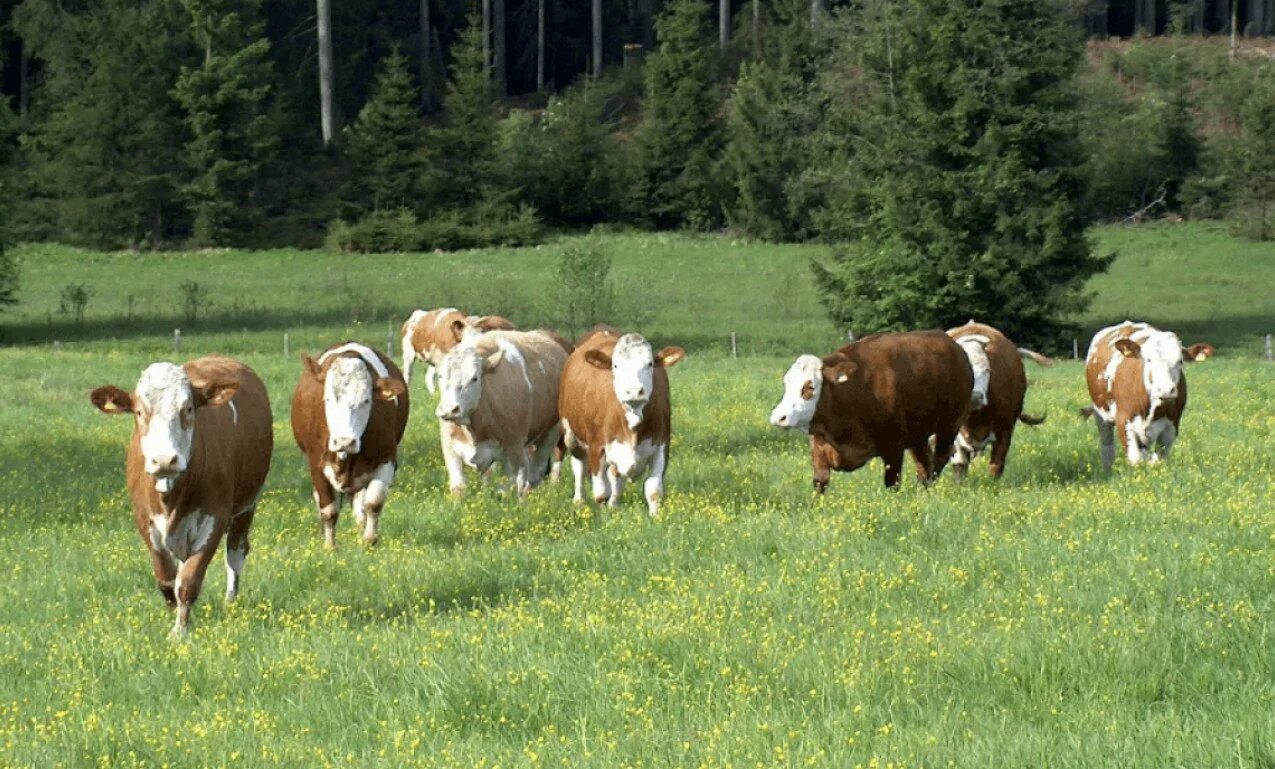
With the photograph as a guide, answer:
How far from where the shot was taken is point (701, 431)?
71.6 ft

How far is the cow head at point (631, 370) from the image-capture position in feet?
48.6

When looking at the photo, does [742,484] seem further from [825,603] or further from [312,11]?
[312,11]

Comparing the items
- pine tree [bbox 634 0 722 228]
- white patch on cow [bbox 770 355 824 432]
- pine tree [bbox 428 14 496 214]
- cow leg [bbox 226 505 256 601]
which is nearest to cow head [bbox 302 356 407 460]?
cow leg [bbox 226 505 256 601]

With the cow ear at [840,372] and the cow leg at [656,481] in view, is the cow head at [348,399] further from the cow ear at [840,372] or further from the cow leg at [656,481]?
the cow ear at [840,372]

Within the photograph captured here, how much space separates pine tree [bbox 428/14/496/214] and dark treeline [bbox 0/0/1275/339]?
0.13 meters

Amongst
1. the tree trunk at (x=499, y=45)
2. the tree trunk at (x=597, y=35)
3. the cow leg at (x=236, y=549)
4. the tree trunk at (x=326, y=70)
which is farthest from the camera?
the tree trunk at (x=499, y=45)

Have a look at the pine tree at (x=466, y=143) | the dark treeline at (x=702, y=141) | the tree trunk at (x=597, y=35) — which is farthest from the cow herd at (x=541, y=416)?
the tree trunk at (x=597, y=35)

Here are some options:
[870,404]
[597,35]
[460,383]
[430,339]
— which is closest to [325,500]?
[460,383]

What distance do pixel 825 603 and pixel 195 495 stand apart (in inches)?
164

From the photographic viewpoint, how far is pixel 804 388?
15.2 meters

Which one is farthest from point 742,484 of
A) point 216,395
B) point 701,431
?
point 216,395

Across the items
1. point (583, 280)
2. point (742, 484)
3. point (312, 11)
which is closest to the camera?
point (742, 484)

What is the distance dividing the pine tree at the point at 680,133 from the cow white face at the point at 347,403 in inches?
2210

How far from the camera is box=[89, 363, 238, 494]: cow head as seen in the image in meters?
10.4
